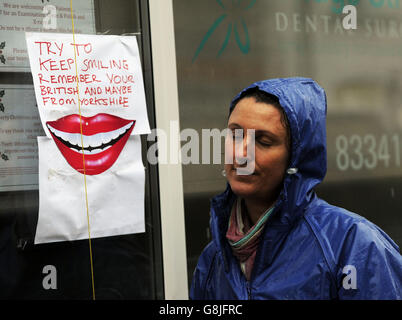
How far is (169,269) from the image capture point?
9.17 ft

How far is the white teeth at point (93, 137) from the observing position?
2508 millimetres

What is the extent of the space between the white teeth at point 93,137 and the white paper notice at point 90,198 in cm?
5

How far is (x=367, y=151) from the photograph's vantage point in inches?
135

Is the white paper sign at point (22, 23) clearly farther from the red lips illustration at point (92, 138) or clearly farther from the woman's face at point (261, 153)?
the woman's face at point (261, 153)

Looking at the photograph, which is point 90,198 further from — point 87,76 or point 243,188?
point 243,188

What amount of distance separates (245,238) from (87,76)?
4.10 feet

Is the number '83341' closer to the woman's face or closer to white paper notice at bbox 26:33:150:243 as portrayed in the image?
white paper notice at bbox 26:33:150:243

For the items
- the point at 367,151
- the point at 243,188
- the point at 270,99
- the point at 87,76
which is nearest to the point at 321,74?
the point at 367,151

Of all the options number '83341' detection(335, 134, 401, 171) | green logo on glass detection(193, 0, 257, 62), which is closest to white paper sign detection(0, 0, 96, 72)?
green logo on glass detection(193, 0, 257, 62)

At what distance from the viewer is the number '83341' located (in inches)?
131

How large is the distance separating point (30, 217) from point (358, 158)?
1.91m
